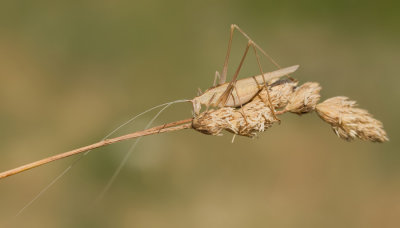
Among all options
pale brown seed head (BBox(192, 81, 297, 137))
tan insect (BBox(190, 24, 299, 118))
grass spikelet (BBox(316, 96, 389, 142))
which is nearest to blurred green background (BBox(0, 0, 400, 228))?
tan insect (BBox(190, 24, 299, 118))

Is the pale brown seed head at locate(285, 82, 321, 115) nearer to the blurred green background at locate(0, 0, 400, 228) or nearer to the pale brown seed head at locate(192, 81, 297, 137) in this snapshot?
the pale brown seed head at locate(192, 81, 297, 137)

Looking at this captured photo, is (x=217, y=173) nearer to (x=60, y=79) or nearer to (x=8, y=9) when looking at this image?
(x=60, y=79)

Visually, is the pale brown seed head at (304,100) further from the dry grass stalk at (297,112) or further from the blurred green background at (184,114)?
the blurred green background at (184,114)

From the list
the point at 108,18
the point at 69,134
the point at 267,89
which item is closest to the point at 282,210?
the point at 267,89

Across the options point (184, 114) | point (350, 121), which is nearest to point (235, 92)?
point (350, 121)

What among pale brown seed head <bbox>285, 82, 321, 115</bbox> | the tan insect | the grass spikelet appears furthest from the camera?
the tan insect

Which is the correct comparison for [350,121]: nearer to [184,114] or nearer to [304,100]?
[304,100]
